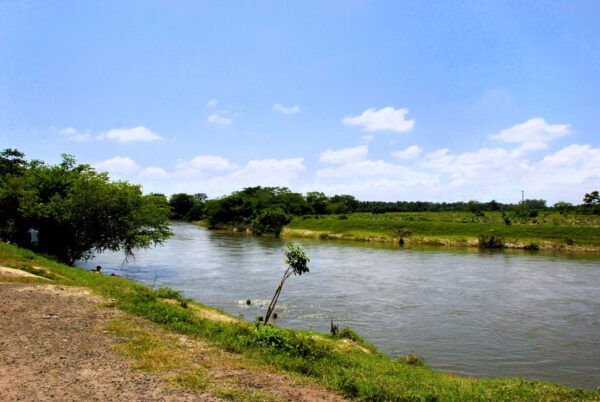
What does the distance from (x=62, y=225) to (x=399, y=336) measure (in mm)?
25972

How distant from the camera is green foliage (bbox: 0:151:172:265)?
3275 centimetres

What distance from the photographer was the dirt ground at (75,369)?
782cm

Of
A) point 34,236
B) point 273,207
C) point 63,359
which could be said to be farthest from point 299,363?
point 273,207

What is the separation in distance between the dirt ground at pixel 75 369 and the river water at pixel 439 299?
957 centimetres

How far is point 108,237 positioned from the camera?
34.4m

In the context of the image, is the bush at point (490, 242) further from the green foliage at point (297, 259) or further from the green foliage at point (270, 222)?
the green foliage at point (297, 259)

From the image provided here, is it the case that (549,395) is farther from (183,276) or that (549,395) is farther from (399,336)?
(183,276)

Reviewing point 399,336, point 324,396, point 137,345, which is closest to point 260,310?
point 399,336

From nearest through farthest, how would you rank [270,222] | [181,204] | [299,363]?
1. [299,363]
2. [270,222]
3. [181,204]

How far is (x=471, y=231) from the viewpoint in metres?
63.6

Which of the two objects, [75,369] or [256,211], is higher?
[256,211]

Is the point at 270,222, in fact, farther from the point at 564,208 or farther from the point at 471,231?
the point at 564,208

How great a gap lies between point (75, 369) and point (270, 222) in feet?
257

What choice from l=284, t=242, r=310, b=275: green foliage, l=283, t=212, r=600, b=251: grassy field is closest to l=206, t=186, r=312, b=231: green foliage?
l=283, t=212, r=600, b=251: grassy field
